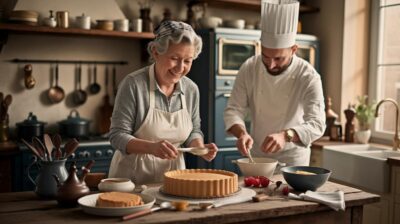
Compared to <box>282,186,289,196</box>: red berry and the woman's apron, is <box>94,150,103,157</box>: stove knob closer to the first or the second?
the woman's apron

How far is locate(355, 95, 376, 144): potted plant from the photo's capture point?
4016 millimetres

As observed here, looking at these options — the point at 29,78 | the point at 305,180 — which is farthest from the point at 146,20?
the point at 305,180

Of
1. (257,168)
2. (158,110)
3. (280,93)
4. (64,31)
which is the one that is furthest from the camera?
(64,31)

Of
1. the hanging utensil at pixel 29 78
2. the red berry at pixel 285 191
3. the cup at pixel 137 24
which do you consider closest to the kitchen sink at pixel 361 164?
the red berry at pixel 285 191

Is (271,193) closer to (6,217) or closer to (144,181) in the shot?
(144,181)

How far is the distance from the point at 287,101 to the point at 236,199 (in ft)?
3.65

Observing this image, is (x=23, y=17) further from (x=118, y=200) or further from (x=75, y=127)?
(x=118, y=200)

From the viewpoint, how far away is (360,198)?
6.43ft

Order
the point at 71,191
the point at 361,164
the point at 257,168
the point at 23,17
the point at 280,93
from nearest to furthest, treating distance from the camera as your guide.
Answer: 1. the point at 71,191
2. the point at 257,168
3. the point at 280,93
4. the point at 361,164
5. the point at 23,17

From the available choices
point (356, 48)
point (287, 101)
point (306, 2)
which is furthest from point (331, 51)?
point (287, 101)

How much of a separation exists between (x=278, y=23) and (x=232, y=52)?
1492mm

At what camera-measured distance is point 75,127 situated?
391cm

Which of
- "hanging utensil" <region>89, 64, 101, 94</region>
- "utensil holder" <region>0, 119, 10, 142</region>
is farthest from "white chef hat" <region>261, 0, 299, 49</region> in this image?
"utensil holder" <region>0, 119, 10, 142</region>

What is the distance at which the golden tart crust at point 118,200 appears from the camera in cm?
163
